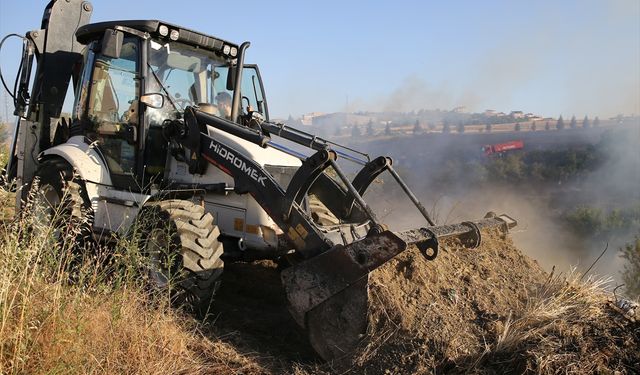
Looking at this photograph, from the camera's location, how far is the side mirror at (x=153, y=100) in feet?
20.3

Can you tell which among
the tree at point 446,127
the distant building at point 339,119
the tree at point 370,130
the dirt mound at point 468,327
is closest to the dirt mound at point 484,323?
the dirt mound at point 468,327

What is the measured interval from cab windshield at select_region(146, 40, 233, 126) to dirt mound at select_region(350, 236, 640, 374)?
3179 millimetres

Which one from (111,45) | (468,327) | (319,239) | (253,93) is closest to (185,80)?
(111,45)

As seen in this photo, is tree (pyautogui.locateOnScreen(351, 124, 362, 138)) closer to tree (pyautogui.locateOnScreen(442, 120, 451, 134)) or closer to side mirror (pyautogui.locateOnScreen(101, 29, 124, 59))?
tree (pyautogui.locateOnScreen(442, 120, 451, 134))

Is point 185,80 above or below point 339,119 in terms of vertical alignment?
above

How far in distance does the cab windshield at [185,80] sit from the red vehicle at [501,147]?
19.0 metres

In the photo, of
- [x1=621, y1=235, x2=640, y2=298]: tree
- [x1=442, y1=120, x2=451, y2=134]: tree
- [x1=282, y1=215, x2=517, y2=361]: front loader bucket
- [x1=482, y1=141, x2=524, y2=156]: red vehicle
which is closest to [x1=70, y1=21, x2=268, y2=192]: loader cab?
[x1=282, y1=215, x2=517, y2=361]: front loader bucket

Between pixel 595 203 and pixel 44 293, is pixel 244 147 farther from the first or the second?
pixel 595 203

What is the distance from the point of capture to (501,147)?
80.8 ft

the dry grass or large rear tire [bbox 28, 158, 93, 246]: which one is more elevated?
large rear tire [bbox 28, 158, 93, 246]

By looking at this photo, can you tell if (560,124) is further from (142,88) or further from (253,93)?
(142,88)

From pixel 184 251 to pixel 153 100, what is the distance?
1.92m

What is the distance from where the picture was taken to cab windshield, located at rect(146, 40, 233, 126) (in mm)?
6457

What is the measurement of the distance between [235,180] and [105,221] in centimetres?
179
